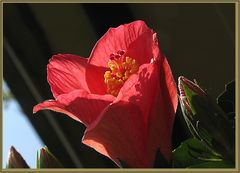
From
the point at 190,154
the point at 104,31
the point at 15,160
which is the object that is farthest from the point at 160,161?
the point at 104,31

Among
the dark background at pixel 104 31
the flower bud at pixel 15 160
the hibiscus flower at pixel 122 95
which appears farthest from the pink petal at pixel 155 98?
the dark background at pixel 104 31

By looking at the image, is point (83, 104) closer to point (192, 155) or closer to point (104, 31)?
point (192, 155)

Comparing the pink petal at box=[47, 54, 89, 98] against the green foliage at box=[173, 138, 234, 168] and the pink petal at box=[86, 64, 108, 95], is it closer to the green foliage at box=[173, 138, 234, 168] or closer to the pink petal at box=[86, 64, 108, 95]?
the pink petal at box=[86, 64, 108, 95]

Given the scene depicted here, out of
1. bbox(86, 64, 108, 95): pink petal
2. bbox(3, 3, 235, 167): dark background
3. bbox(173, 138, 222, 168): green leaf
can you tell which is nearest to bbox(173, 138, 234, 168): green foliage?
bbox(173, 138, 222, 168): green leaf

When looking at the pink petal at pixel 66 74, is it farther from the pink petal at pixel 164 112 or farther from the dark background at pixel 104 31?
the dark background at pixel 104 31

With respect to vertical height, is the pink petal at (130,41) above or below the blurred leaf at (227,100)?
above

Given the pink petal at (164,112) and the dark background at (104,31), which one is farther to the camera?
the dark background at (104,31)

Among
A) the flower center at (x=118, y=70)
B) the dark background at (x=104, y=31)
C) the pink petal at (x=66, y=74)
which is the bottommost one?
the dark background at (x=104, y=31)

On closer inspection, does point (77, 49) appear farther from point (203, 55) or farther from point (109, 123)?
point (109, 123)
